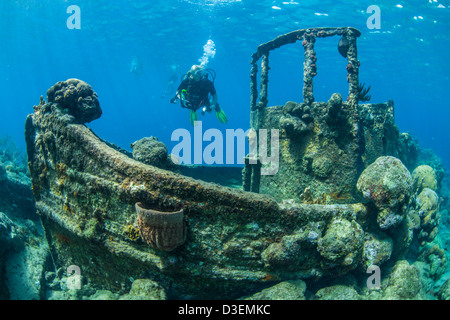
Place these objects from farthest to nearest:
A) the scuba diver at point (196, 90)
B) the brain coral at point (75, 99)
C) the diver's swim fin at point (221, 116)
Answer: the diver's swim fin at point (221, 116) < the scuba diver at point (196, 90) < the brain coral at point (75, 99)

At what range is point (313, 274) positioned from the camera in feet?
11.8

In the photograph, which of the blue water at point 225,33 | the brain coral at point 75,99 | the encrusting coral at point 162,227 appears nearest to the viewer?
the encrusting coral at point 162,227

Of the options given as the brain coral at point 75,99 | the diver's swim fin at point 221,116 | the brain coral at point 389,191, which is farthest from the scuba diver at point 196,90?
the brain coral at point 389,191

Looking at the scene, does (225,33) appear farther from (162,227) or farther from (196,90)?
(162,227)

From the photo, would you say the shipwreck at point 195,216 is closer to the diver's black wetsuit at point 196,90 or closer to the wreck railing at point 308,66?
the wreck railing at point 308,66

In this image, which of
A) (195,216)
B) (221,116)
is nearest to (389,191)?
(195,216)

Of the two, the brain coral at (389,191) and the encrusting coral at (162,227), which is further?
the brain coral at (389,191)

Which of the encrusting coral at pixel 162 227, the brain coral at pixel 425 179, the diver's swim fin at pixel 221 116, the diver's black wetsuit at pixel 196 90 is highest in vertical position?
the diver's black wetsuit at pixel 196 90

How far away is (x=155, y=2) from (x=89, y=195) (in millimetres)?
25927

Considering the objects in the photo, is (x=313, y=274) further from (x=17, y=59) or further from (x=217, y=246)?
(x=17, y=59)

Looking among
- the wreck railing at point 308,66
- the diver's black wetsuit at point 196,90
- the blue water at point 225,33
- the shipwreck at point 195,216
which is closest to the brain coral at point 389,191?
the shipwreck at point 195,216

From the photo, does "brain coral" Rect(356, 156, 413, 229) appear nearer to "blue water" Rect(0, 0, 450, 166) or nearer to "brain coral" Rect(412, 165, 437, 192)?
"brain coral" Rect(412, 165, 437, 192)

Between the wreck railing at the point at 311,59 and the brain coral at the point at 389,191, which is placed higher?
the wreck railing at the point at 311,59
